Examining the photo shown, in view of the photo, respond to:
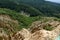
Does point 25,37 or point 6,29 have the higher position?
point 25,37

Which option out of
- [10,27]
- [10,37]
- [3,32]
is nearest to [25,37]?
[10,37]

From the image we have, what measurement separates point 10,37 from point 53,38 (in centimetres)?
466

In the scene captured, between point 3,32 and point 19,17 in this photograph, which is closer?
point 3,32

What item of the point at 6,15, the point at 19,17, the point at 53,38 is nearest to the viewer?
the point at 53,38

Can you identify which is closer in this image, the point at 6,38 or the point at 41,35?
the point at 41,35

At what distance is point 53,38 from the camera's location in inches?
637

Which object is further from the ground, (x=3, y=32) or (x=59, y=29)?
(x=59, y=29)

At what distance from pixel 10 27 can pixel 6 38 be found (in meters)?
4.00

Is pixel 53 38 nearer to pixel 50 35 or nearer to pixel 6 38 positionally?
pixel 50 35

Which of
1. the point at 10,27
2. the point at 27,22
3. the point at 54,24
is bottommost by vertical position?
the point at 27,22

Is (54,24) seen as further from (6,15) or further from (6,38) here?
(6,15)

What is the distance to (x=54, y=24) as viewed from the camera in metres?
20.9

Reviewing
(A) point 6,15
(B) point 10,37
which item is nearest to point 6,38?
(B) point 10,37

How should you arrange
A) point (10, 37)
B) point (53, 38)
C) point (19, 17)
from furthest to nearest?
point (19, 17) < point (10, 37) < point (53, 38)
